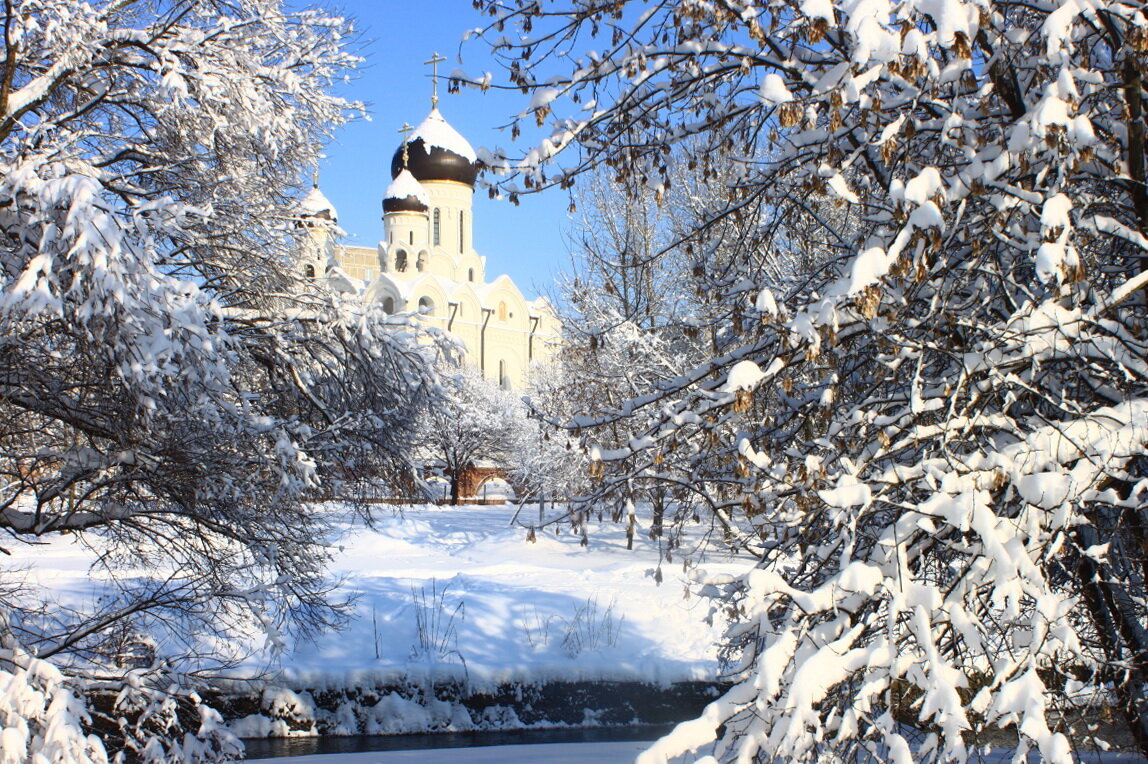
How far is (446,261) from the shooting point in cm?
5638

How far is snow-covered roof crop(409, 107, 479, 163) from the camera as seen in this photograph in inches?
2137

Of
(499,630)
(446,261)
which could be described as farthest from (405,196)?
(499,630)

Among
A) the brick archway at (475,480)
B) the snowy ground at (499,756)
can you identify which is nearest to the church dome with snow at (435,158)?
the brick archway at (475,480)

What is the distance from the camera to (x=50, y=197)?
4.96 m

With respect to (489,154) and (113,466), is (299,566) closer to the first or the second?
(113,466)

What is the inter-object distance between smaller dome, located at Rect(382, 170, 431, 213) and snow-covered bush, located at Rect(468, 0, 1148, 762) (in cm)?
4997

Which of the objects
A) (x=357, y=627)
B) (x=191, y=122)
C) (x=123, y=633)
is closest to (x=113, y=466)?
(x=123, y=633)

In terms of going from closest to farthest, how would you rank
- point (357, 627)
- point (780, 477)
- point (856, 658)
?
point (856, 658) → point (780, 477) → point (357, 627)

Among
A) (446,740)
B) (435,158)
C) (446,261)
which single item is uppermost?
(435,158)

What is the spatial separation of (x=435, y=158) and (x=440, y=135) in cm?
156

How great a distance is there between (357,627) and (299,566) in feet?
14.7

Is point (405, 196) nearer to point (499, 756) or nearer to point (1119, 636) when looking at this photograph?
point (499, 756)

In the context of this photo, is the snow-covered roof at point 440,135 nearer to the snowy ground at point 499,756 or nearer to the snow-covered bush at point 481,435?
the snow-covered bush at point 481,435

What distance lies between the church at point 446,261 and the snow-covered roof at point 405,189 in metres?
0.05
